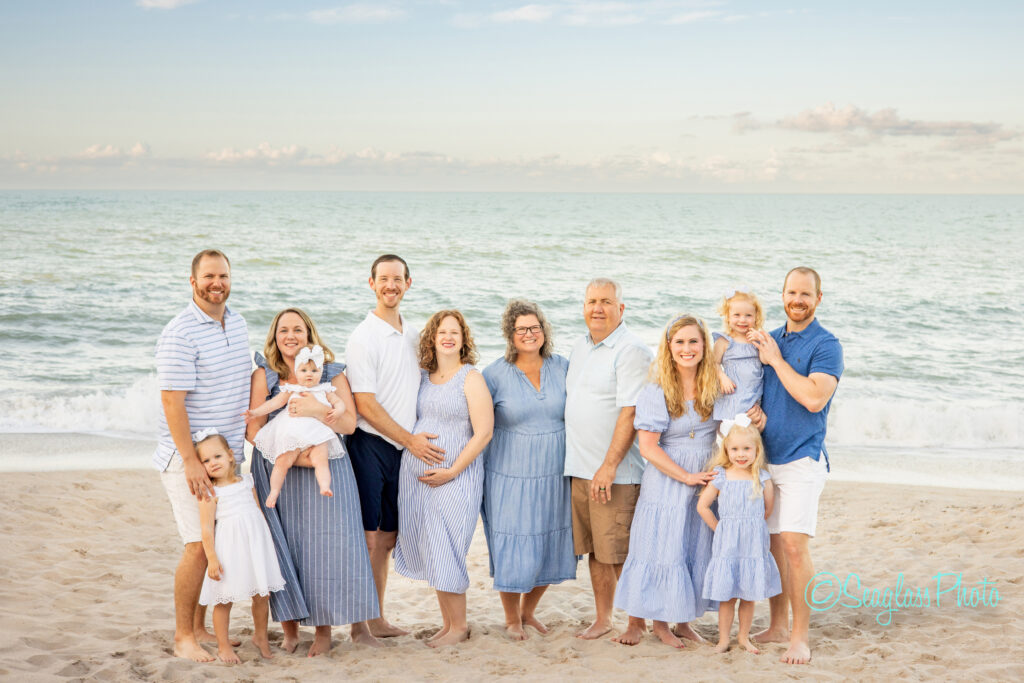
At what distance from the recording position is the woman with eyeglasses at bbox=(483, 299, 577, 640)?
4449 mm

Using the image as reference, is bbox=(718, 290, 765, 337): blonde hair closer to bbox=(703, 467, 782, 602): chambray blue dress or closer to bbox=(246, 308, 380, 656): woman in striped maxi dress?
bbox=(703, 467, 782, 602): chambray blue dress

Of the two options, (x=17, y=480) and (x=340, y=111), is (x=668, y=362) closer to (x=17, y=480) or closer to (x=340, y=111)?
(x=17, y=480)

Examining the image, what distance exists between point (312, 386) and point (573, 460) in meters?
1.47

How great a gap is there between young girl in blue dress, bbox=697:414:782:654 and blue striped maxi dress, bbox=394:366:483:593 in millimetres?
1279

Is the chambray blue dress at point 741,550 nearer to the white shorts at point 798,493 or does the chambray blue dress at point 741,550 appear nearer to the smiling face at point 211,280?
the white shorts at point 798,493

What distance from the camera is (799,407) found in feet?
13.4

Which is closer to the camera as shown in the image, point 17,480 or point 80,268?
point 17,480

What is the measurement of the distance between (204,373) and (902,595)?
447 cm

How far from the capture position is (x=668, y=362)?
422cm

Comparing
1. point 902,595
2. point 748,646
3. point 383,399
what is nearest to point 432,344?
point 383,399

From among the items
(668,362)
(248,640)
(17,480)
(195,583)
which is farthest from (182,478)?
(17,480)

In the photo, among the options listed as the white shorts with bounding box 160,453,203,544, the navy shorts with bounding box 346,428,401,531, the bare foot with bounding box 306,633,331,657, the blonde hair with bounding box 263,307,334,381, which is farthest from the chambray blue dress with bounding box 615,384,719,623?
the white shorts with bounding box 160,453,203,544

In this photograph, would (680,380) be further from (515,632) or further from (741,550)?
(515,632)

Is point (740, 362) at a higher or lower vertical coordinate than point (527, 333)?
lower
